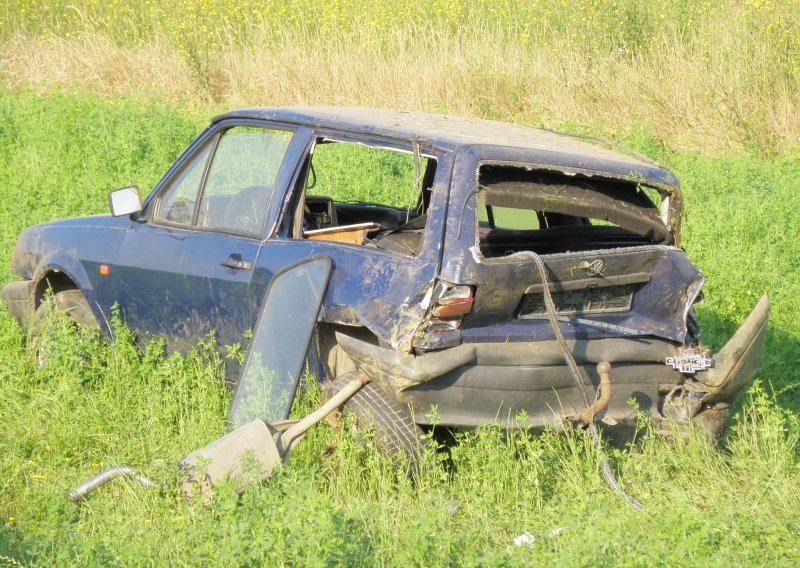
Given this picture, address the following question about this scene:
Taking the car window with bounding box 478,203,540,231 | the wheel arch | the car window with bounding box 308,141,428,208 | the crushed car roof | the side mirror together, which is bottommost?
the car window with bounding box 308,141,428,208

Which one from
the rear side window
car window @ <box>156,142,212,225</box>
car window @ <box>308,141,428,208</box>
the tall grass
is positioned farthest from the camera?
the tall grass

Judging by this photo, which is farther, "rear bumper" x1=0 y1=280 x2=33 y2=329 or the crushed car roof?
"rear bumper" x1=0 y1=280 x2=33 y2=329

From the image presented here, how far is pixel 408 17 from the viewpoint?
15.8 metres

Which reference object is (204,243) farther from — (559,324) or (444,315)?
(559,324)

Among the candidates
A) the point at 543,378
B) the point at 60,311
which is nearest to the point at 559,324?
the point at 543,378

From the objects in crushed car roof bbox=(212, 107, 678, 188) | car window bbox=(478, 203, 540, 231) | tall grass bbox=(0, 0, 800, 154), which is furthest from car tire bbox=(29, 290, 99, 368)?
tall grass bbox=(0, 0, 800, 154)

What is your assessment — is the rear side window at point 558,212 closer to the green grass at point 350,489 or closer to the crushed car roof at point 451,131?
the crushed car roof at point 451,131

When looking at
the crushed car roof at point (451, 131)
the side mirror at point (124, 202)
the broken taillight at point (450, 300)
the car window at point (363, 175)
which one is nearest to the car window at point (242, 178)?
the crushed car roof at point (451, 131)

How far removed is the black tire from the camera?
4711 millimetres

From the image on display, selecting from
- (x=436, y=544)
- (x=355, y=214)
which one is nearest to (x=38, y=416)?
(x=355, y=214)

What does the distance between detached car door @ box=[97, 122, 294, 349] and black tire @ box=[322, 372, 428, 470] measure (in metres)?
0.91

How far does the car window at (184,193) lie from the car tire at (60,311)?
89 centimetres

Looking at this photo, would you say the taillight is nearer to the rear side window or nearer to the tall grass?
the rear side window

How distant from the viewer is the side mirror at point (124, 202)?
20.0 ft
